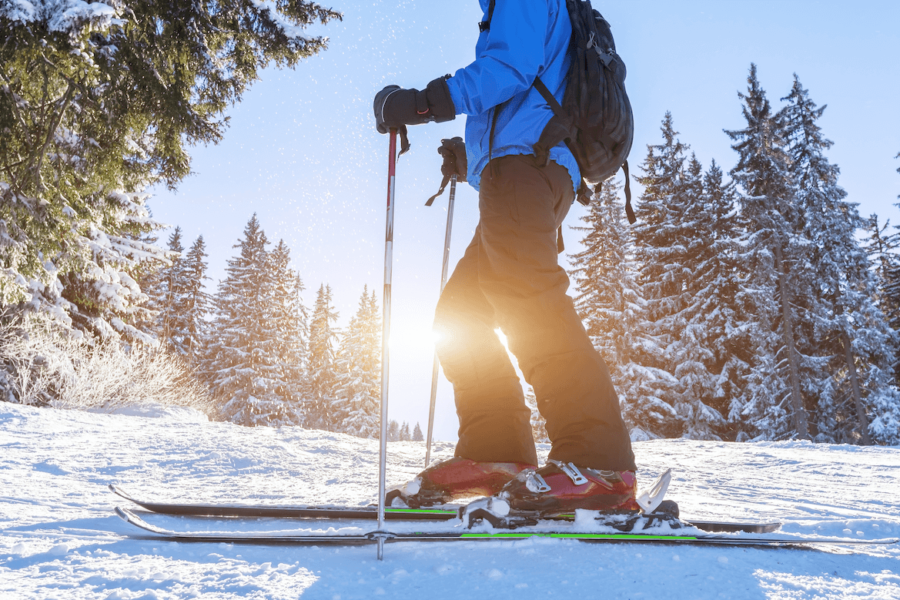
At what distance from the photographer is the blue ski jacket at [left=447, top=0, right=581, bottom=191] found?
1.73 meters

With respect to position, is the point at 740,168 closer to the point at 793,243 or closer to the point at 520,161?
the point at 793,243

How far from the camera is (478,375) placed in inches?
80.8

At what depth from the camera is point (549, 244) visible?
5.60 ft

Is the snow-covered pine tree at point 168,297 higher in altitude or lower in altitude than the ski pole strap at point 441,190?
higher

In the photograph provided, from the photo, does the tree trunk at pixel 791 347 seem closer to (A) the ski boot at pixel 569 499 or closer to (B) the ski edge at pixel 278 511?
(A) the ski boot at pixel 569 499

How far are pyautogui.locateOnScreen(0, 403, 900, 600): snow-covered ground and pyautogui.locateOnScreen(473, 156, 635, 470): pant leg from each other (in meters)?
0.37

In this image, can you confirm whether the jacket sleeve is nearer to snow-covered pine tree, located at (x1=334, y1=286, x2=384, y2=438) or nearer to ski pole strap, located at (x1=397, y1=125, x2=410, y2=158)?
ski pole strap, located at (x1=397, y1=125, x2=410, y2=158)

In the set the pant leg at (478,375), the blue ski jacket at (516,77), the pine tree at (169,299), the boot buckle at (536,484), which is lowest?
the boot buckle at (536,484)

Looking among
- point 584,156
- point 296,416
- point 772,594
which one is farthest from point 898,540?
point 296,416

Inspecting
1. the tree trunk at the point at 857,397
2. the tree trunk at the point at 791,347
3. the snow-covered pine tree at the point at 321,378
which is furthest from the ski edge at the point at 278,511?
the snow-covered pine tree at the point at 321,378

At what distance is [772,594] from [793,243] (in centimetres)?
2335

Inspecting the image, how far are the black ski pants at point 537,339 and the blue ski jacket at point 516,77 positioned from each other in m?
0.10

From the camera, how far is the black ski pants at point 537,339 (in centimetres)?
160

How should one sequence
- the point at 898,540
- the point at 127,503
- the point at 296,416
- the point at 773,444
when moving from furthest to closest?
the point at 296,416 < the point at 773,444 < the point at 127,503 < the point at 898,540
